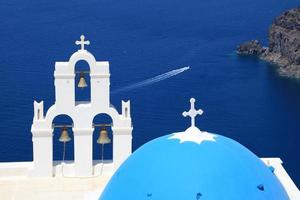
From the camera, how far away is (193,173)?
15172 mm

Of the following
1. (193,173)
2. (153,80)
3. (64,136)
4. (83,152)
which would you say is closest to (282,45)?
(153,80)

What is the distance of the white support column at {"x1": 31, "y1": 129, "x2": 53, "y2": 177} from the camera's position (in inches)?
829

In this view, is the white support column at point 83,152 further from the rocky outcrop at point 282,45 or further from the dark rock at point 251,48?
the dark rock at point 251,48

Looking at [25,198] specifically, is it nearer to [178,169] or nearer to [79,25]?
[178,169]

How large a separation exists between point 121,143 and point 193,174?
626 centimetres

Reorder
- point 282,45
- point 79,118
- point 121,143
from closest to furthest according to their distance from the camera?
point 79,118, point 121,143, point 282,45

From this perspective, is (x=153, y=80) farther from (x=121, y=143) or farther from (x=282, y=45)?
(x=121, y=143)

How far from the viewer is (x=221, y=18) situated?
10662 cm

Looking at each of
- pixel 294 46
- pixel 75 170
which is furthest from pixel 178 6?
pixel 75 170

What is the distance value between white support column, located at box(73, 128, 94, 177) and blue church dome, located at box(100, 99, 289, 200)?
514cm

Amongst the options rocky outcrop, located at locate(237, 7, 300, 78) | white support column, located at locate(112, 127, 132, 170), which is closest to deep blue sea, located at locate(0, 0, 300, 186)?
rocky outcrop, located at locate(237, 7, 300, 78)

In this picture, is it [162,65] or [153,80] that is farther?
[162,65]

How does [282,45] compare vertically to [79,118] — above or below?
above

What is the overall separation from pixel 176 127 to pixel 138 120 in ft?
10.9
